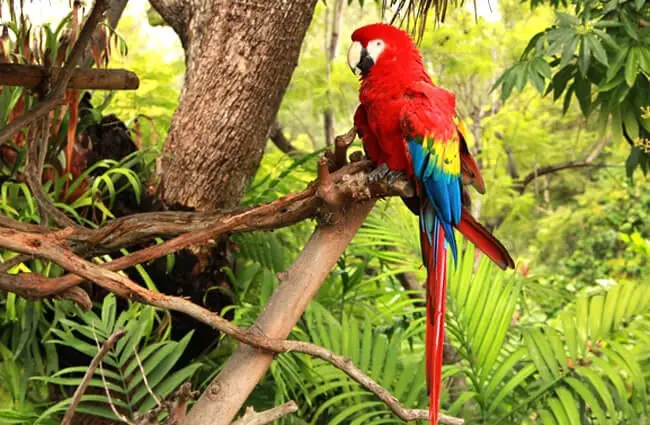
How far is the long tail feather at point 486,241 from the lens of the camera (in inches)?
35.7

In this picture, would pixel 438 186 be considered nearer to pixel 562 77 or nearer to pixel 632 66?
pixel 632 66

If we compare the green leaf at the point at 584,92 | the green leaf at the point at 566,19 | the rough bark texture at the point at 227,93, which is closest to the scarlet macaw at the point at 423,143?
the rough bark texture at the point at 227,93

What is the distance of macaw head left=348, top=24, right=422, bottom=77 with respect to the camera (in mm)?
972

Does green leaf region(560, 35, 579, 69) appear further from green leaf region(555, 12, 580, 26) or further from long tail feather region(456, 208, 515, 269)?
long tail feather region(456, 208, 515, 269)

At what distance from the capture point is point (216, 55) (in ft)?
4.76

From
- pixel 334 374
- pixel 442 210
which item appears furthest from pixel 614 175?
pixel 442 210

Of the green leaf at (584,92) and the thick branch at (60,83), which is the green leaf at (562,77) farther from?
the thick branch at (60,83)

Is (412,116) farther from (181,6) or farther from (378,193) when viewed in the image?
(181,6)

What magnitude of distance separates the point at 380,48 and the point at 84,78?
0.43 meters

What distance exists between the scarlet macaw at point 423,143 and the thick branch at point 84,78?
34 centimetres

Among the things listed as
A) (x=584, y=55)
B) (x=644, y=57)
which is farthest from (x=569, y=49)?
(x=644, y=57)

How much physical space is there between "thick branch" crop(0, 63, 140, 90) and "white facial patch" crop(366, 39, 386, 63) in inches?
14.0

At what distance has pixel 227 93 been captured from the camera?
1449 millimetres

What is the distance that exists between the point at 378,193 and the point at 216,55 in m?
0.63
